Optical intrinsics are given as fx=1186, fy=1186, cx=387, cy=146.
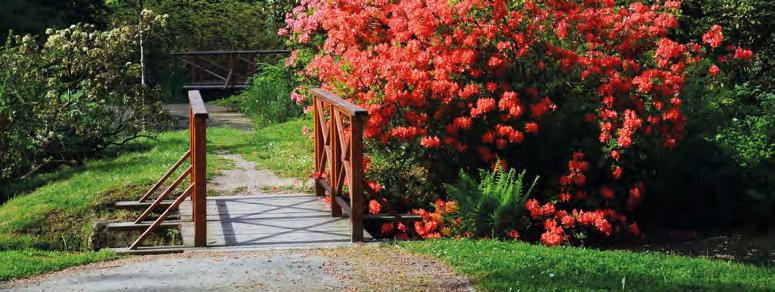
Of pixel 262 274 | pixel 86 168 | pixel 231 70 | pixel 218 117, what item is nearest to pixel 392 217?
pixel 262 274

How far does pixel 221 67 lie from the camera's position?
26531 mm

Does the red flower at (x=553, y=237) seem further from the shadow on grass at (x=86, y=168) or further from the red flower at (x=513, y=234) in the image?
the shadow on grass at (x=86, y=168)

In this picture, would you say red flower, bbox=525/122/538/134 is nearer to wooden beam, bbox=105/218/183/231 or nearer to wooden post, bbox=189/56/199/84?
wooden beam, bbox=105/218/183/231

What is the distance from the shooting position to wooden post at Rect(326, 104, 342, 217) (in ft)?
33.9

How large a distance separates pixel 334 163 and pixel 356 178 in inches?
44.1

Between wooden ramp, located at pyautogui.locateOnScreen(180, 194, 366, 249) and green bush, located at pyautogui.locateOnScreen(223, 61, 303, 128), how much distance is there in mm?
7407

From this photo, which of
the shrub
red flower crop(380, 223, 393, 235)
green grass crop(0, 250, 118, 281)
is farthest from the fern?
the shrub

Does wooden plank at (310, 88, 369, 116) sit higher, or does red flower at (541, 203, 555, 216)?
wooden plank at (310, 88, 369, 116)

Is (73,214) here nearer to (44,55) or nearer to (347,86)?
(347,86)

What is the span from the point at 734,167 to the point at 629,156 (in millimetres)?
1192

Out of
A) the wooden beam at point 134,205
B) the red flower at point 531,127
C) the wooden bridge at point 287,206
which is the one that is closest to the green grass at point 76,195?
the wooden beam at point 134,205

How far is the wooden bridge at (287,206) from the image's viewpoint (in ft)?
30.0

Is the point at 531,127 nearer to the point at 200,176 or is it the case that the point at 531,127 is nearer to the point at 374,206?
the point at 374,206

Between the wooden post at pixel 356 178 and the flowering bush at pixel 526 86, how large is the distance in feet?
3.68
